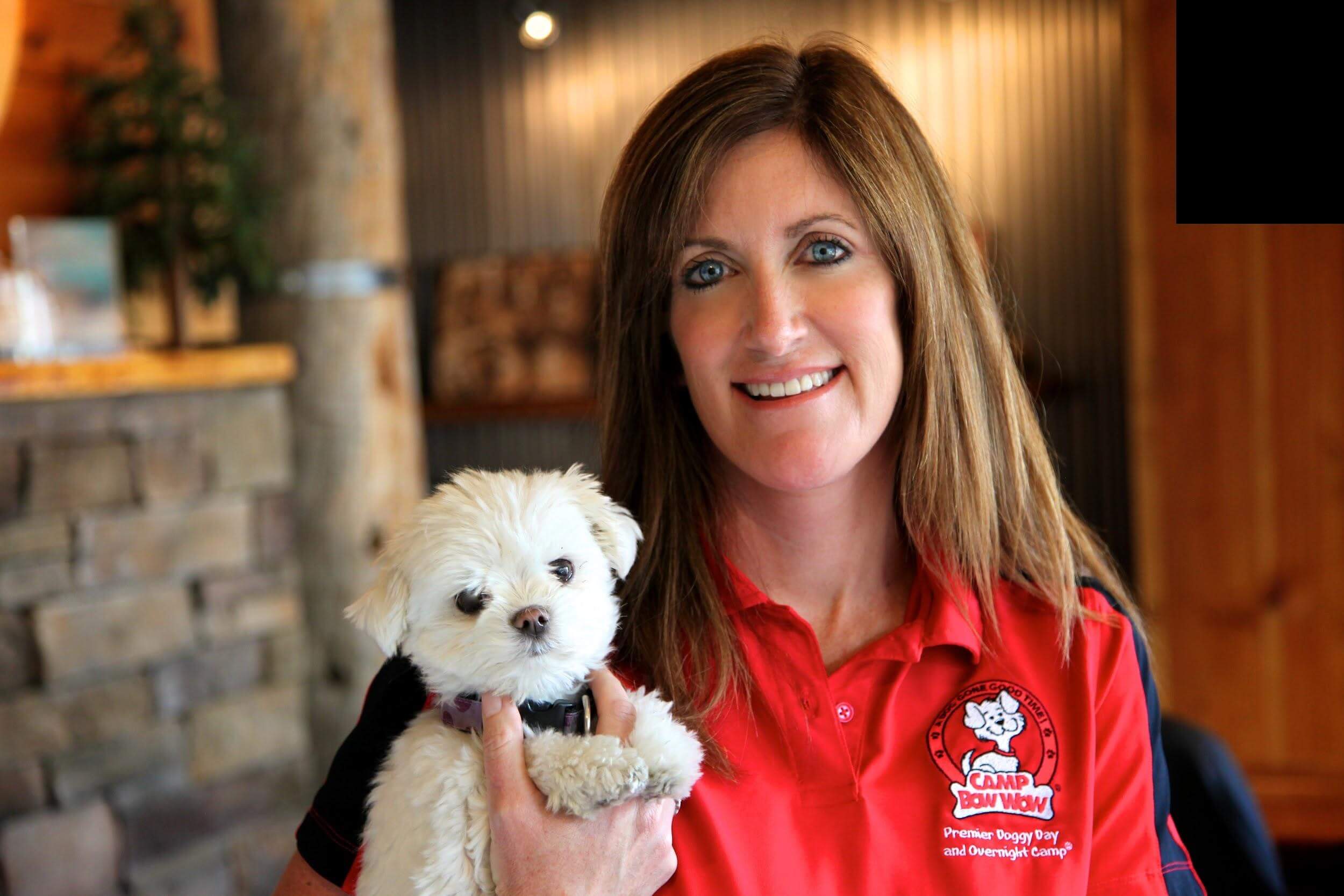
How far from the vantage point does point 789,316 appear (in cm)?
119

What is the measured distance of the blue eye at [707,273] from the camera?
1.25 m

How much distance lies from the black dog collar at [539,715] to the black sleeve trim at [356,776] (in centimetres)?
9

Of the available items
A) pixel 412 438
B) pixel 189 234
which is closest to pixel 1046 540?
pixel 412 438

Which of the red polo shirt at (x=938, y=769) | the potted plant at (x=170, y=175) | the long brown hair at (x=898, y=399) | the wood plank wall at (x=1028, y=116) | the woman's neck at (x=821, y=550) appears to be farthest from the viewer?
the wood plank wall at (x=1028, y=116)

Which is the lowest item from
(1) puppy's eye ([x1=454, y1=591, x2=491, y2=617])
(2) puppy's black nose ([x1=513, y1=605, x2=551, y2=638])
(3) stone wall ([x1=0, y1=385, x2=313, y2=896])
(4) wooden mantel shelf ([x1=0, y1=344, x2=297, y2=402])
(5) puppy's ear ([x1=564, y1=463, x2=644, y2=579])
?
(3) stone wall ([x1=0, y1=385, x2=313, y2=896])

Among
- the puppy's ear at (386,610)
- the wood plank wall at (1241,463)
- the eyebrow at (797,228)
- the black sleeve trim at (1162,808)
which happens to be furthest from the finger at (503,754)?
the wood plank wall at (1241,463)

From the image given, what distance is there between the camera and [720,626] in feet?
4.09

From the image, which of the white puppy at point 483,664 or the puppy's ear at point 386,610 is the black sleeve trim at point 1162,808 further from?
the puppy's ear at point 386,610

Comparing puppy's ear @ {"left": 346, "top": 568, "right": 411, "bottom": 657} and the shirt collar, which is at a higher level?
puppy's ear @ {"left": 346, "top": 568, "right": 411, "bottom": 657}

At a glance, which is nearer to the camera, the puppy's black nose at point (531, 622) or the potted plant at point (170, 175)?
the puppy's black nose at point (531, 622)

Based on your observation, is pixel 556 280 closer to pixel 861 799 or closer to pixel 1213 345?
pixel 1213 345

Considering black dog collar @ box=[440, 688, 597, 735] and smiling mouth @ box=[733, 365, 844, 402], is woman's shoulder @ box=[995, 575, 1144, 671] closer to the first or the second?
smiling mouth @ box=[733, 365, 844, 402]

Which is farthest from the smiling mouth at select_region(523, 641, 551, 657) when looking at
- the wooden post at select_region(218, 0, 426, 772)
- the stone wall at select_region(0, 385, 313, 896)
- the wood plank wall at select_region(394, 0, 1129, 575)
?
the wood plank wall at select_region(394, 0, 1129, 575)

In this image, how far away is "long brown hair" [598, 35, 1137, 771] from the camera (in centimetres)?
122
